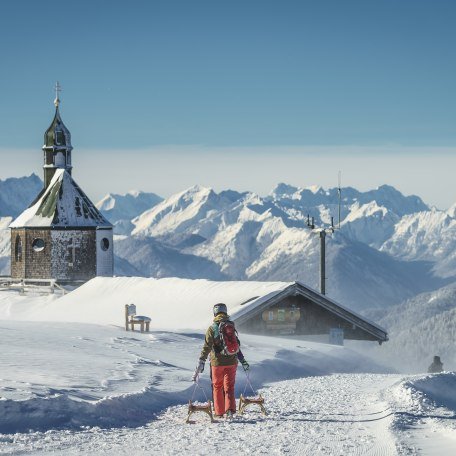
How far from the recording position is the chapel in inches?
2315

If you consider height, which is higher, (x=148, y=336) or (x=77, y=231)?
(x=77, y=231)

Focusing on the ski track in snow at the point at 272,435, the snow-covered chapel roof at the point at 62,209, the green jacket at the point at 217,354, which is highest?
the snow-covered chapel roof at the point at 62,209

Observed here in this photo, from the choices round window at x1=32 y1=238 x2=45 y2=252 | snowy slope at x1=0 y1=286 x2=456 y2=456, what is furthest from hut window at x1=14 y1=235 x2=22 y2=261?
snowy slope at x1=0 y1=286 x2=456 y2=456

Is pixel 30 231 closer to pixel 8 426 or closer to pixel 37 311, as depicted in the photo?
pixel 37 311

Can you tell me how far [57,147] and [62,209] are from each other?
4432 millimetres

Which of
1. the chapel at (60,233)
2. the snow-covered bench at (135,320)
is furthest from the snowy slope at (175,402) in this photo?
the chapel at (60,233)

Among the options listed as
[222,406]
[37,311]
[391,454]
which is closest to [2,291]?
[37,311]

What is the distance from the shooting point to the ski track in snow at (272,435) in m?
13.0

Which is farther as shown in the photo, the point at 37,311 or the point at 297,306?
the point at 37,311

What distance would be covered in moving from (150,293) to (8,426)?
29118 millimetres

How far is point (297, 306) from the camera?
1575 inches

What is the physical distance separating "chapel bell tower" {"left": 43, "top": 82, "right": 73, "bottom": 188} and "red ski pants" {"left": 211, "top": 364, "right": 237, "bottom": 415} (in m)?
46.9

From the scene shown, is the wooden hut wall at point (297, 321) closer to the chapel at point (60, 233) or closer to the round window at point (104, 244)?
the chapel at point (60, 233)

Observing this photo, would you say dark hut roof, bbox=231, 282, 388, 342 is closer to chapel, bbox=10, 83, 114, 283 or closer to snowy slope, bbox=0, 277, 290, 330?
snowy slope, bbox=0, 277, 290, 330
